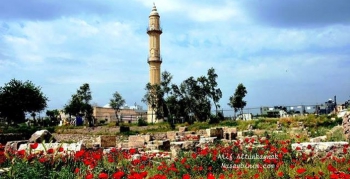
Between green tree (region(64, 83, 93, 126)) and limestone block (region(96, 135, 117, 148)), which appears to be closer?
limestone block (region(96, 135, 117, 148))

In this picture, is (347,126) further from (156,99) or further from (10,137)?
(156,99)

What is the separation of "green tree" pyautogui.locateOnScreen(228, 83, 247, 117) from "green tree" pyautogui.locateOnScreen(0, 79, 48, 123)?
78.3 ft

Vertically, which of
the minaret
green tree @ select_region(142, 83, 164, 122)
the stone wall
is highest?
the minaret

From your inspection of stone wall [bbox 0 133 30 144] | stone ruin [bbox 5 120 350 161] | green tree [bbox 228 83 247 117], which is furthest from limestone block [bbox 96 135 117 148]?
green tree [bbox 228 83 247 117]

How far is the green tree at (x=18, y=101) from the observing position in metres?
44.9

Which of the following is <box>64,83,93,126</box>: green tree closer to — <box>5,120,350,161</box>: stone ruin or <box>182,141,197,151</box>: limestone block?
<box>5,120,350,161</box>: stone ruin

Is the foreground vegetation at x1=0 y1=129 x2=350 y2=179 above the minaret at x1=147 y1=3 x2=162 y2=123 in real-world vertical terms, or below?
below

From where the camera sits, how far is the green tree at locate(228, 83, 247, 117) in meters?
42.6

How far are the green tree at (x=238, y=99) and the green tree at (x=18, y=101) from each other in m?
23.9

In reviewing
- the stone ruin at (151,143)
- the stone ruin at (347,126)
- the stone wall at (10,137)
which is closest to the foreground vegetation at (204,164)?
the stone ruin at (151,143)

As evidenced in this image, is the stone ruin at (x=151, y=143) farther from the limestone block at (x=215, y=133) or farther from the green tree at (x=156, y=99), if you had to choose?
the green tree at (x=156, y=99)

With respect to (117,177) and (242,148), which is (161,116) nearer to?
(242,148)

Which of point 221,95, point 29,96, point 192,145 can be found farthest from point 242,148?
point 29,96

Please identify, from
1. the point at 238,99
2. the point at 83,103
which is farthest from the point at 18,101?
the point at 238,99
